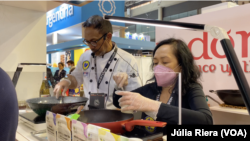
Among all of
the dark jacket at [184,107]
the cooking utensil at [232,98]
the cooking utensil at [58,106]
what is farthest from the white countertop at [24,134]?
the cooking utensil at [232,98]

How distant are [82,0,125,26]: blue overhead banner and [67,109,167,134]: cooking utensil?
4.81 metres

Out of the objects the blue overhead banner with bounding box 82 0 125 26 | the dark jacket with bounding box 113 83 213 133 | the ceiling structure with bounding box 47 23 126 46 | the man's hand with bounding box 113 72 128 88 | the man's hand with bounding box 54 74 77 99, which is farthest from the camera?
the ceiling structure with bounding box 47 23 126 46

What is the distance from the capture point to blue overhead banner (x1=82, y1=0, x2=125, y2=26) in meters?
5.36

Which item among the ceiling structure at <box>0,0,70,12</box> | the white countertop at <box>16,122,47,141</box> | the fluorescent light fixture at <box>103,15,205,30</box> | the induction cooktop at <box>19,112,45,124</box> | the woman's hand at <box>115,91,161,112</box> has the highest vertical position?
the ceiling structure at <box>0,0,70,12</box>

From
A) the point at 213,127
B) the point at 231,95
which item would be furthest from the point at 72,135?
the point at 231,95

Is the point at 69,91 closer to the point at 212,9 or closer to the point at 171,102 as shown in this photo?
the point at 171,102

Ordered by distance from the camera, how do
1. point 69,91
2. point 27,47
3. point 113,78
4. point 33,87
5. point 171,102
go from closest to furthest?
point 171,102 → point 113,78 → point 69,91 → point 33,87 → point 27,47

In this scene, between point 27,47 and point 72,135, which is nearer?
point 72,135

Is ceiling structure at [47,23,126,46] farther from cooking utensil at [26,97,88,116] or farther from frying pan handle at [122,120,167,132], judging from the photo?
frying pan handle at [122,120,167,132]

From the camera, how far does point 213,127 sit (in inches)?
23.3

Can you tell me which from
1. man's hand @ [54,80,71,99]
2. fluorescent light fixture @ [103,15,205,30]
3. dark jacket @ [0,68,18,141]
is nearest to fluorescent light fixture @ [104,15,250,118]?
fluorescent light fixture @ [103,15,205,30]

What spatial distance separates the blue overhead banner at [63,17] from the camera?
5.57 metres

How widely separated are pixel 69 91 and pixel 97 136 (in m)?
0.53

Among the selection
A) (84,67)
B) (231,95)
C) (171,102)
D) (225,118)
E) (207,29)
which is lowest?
(225,118)
